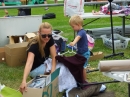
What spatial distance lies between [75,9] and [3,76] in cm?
211

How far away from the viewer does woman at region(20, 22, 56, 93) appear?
3561 mm

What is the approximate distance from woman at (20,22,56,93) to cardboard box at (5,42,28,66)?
104 cm

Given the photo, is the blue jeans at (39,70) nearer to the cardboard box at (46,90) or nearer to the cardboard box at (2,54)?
the cardboard box at (46,90)

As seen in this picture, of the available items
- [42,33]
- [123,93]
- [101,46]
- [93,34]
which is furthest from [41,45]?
[93,34]

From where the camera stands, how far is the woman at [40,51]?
11.7 feet

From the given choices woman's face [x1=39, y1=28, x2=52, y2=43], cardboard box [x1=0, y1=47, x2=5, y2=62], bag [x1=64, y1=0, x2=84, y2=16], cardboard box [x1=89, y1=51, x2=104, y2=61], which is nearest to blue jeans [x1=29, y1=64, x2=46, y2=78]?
woman's face [x1=39, y1=28, x2=52, y2=43]

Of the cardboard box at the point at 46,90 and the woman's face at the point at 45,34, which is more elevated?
the woman's face at the point at 45,34

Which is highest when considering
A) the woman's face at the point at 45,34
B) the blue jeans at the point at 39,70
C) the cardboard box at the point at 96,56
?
the woman's face at the point at 45,34

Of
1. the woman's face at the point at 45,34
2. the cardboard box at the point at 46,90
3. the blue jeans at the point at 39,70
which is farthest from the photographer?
the blue jeans at the point at 39,70

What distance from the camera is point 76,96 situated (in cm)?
355

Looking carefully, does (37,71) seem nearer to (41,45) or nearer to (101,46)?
(41,45)

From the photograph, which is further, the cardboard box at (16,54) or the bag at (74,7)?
the bag at (74,7)

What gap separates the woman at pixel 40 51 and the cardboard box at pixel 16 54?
40.9 inches

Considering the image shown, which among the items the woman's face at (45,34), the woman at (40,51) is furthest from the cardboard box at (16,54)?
the woman's face at (45,34)
